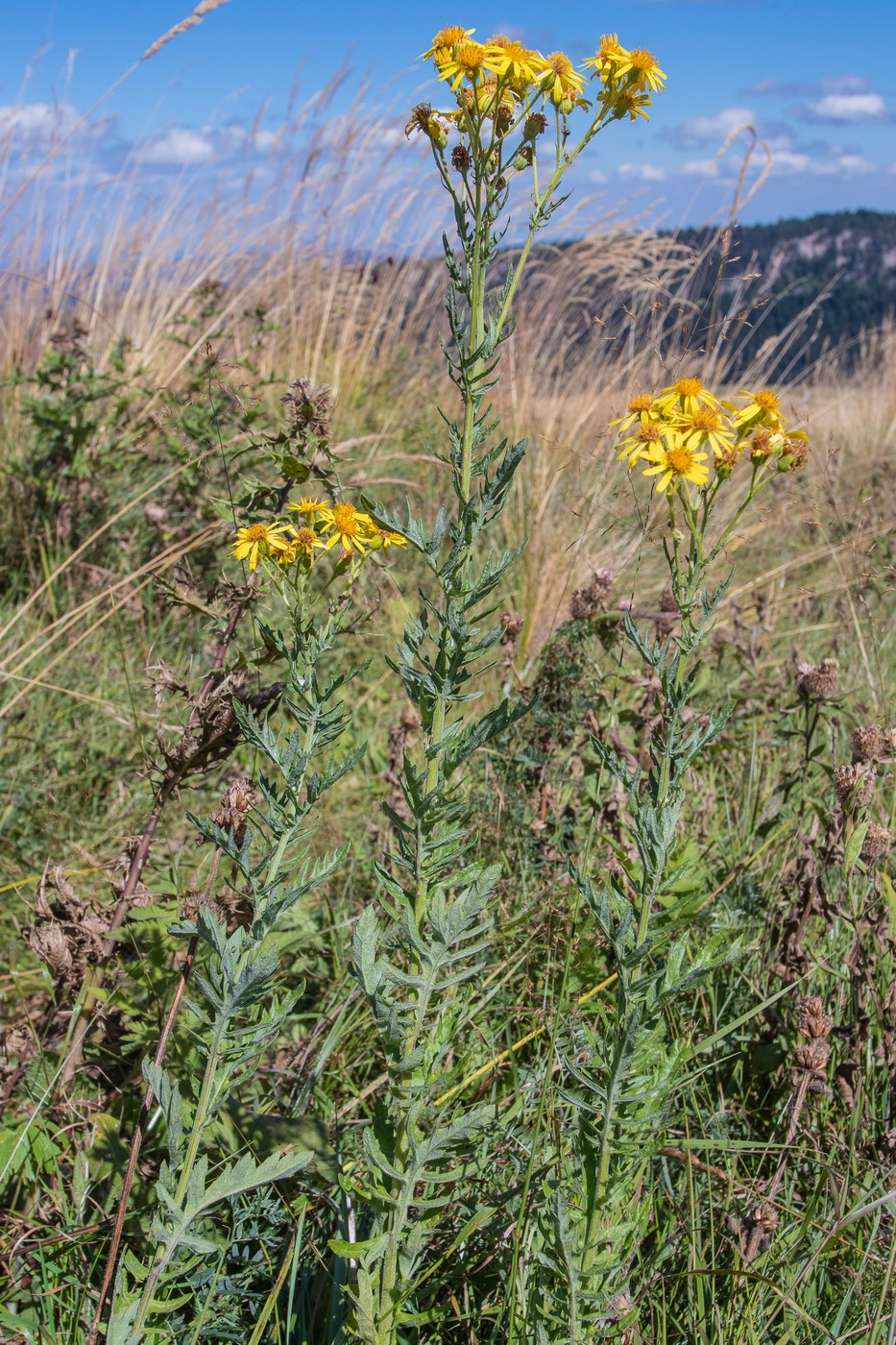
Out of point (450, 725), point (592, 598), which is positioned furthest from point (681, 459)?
point (592, 598)

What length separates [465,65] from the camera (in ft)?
3.59

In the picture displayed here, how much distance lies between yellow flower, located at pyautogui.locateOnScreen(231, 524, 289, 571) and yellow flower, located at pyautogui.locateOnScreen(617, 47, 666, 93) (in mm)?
676

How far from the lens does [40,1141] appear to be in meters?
1.44

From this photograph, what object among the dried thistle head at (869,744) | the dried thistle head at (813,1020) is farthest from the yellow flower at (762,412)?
the dried thistle head at (813,1020)

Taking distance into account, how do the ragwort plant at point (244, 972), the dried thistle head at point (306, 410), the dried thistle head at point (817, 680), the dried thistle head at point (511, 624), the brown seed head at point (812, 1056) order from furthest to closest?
1. the dried thistle head at point (511, 624)
2. the dried thistle head at point (817, 680)
3. the dried thistle head at point (306, 410)
4. the brown seed head at point (812, 1056)
5. the ragwort plant at point (244, 972)

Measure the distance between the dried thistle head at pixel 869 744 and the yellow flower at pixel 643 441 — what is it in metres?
0.75

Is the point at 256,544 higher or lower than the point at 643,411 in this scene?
lower

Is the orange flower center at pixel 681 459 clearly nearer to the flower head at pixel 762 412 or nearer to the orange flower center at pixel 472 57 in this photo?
the flower head at pixel 762 412

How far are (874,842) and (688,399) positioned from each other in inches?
29.4

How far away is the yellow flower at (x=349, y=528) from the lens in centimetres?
117

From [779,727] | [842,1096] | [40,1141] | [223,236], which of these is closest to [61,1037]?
[40,1141]

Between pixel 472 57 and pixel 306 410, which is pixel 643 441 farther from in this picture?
pixel 306 410

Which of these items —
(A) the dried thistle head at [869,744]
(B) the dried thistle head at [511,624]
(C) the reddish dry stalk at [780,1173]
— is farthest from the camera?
(B) the dried thistle head at [511,624]

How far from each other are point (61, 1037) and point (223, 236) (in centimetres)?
459
